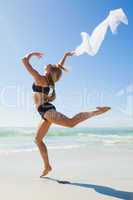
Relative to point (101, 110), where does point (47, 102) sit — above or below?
above

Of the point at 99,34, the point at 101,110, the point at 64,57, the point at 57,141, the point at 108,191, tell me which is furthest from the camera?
the point at 57,141

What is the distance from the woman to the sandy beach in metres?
0.53

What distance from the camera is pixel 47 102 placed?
6.35 metres

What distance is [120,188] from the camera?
226 inches

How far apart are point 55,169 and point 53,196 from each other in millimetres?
2384

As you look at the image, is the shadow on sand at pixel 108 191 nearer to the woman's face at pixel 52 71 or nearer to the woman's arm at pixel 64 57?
the woman's face at pixel 52 71

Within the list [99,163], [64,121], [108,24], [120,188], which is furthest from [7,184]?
[108,24]

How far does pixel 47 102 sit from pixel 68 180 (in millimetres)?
1322

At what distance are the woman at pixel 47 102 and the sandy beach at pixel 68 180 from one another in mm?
534

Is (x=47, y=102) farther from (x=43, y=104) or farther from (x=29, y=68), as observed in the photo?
(x=29, y=68)

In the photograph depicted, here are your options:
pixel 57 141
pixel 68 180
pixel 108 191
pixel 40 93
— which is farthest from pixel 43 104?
pixel 57 141

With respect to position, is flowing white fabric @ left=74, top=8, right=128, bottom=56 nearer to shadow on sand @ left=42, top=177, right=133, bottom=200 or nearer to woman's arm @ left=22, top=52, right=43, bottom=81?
woman's arm @ left=22, top=52, right=43, bottom=81

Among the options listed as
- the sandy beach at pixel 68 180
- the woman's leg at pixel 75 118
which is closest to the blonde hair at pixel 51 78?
the woman's leg at pixel 75 118

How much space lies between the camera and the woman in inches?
239
